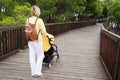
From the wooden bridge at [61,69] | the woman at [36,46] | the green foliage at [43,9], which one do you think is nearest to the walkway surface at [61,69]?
the wooden bridge at [61,69]

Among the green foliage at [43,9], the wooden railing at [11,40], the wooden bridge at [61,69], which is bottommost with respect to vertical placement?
the wooden bridge at [61,69]

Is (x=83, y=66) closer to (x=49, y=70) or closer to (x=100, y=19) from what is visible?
(x=49, y=70)

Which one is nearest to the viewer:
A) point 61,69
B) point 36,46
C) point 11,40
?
point 36,46

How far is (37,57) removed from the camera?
16.9 feet

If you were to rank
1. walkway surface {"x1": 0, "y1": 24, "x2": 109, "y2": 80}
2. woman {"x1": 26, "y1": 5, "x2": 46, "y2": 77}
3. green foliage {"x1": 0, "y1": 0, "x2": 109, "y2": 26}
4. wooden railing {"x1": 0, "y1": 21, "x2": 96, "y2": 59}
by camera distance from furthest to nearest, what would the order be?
green foliage {"x1": 0, "y1": 0, "x2": 109, "y2": 26} → wooden railing {"x1": 0, "y1": 21, "x2": 96, "y2": 59} → walkway surface {"x1": 0, "y1": 24, "x2": 109, "y2": 80} → woman {"x1": 26, "y1": 5, "x2": 46, "y2": 77}

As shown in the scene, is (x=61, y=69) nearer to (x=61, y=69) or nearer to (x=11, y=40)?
(x=61, y=69)

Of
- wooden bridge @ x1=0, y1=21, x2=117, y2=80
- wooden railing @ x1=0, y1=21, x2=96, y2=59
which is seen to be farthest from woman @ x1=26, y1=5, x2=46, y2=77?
wooden railing @ x1=0, y1=21, x2=96, y2=59

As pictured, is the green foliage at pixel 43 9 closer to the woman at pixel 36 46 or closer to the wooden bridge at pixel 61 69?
the wooden bridge at pixel 61 69

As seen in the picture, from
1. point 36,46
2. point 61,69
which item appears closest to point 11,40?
point 61,69

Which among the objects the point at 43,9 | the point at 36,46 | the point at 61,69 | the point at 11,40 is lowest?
the point at 61,69

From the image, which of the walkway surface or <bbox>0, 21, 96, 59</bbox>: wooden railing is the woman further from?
<bbox>0, 21, 96, 59</bbox>: wooden railing

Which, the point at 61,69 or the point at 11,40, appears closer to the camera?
the point at 61,69

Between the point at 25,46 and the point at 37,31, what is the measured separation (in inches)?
165

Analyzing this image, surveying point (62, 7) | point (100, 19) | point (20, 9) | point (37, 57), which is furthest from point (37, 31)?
point (100, 19)
